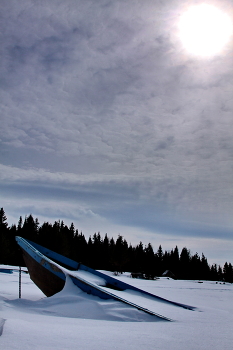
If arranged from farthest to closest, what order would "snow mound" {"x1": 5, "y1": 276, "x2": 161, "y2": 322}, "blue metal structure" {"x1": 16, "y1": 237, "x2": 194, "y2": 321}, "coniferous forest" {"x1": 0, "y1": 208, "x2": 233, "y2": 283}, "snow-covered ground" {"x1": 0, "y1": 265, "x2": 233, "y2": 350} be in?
"coniferous forest" {"x1": 0, "y1": 208, "x2": 233, "y2": 283} < "blue metal structure" {"x1": 16, "y1": 237, "x2": 194, "y2": 321} < "snow mound" {"x1": 5, "y1": 276, "x2": 161, "y2": 322} < "snow-covered ground" {"x1": 0, "y1": 265, "x2": 233, "y2": 350}

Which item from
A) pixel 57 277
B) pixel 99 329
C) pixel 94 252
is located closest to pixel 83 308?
pixel 99 329

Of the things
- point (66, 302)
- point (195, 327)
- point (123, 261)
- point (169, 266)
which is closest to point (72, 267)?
point (66, 302)

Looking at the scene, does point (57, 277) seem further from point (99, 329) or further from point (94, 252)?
point (94, 252)

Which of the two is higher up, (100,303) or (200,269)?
(100,303)

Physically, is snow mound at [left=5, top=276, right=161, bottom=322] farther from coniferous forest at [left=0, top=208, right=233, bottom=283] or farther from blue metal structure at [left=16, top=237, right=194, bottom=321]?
coniferous forest at [left=0, top=208, right=233, bottom=283]

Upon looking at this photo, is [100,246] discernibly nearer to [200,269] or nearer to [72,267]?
[200,269]

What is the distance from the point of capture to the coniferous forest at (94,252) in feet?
155

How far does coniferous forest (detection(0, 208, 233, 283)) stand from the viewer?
4725 cm

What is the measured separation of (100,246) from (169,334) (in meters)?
63.9

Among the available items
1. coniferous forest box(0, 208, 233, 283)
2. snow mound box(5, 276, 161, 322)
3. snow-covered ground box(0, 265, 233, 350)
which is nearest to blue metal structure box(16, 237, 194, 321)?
snow mound box(5, 276, 161, 322)

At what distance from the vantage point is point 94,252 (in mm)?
62406

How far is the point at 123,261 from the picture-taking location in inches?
1866

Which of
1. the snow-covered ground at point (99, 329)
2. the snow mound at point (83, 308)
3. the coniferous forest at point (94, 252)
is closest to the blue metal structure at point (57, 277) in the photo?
the snow mound at point (83, 308)

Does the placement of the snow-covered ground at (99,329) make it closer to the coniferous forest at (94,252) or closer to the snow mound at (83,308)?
the snow mound at (83,308)
